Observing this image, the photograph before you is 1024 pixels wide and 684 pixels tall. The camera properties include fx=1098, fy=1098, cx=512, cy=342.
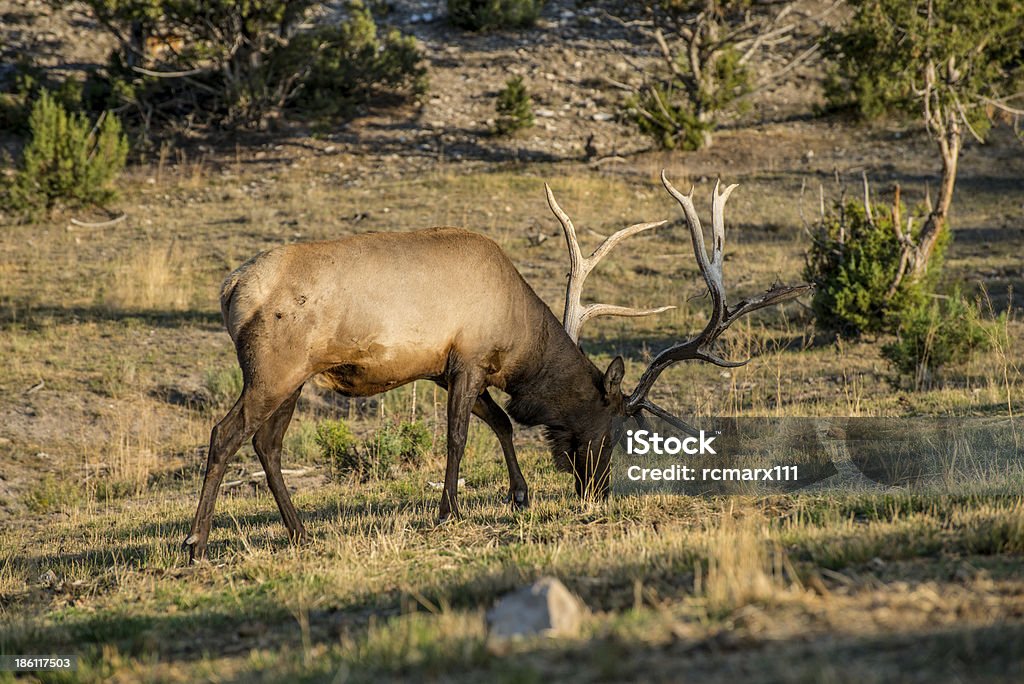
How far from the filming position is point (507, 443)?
29.7ft

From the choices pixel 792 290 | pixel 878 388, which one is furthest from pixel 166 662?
pixel 878 388

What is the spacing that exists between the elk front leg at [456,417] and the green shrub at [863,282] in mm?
8540

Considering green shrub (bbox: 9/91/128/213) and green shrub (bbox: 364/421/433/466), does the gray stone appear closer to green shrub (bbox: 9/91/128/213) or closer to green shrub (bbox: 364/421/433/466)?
green shrub (bbox: 364/421/433/466)

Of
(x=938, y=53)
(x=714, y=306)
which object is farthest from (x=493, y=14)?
(x=714, y=306)

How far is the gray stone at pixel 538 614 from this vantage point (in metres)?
4.40

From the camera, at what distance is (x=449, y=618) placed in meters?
4.64

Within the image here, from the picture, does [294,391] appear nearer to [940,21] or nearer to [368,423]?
[368,423]

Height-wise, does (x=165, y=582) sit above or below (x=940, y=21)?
below

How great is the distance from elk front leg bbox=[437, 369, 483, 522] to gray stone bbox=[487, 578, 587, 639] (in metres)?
3.58

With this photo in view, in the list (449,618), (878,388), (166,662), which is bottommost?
(878,388)

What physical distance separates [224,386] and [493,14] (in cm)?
2445

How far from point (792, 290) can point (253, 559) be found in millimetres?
4793

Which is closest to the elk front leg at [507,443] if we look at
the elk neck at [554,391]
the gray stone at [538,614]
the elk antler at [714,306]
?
the elk neck at [554,391]

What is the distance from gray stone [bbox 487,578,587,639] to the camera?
4.40 meters
